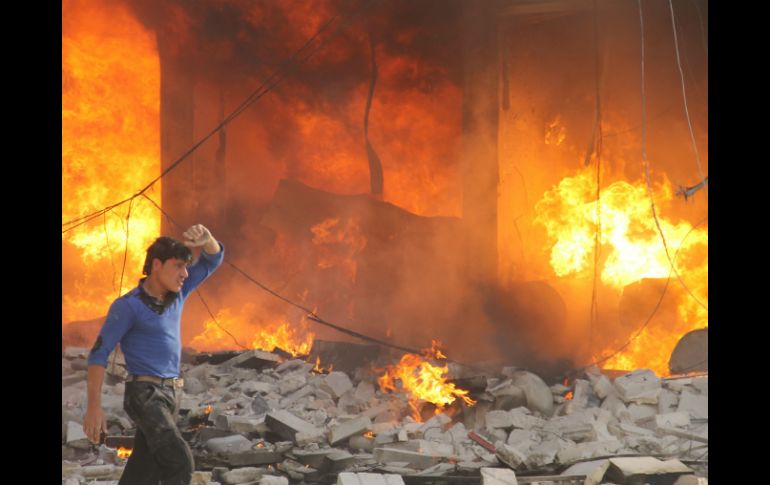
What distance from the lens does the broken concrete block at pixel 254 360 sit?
454 inches

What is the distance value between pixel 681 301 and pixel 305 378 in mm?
6083

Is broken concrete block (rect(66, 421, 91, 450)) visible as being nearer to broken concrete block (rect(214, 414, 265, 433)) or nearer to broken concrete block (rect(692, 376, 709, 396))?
broken concrete block (rect(214, 414, 265, 433))

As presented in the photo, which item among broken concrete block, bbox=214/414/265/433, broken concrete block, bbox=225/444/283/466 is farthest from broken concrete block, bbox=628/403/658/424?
broken concrete block, bbox=214/414/265/433

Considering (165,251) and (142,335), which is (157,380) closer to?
(142,335)

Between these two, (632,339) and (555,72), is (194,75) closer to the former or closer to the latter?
(555,72)

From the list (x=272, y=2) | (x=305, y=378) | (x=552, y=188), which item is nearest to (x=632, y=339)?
(x=552, y=188)

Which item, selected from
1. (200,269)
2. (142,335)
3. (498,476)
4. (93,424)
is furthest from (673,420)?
(93,424)

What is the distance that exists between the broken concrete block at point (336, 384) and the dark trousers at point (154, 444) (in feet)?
16.1

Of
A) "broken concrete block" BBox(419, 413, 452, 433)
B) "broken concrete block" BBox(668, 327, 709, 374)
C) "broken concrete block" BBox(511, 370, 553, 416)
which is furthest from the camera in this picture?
"broken concrete block" BBox(668, 327, 709, 374)

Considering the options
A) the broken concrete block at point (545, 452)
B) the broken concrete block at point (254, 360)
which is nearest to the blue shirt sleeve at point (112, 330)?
the broken concrete block at point (545, 452)

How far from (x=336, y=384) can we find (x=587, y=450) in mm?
3816

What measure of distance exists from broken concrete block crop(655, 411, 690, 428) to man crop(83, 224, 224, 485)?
17.9 ft

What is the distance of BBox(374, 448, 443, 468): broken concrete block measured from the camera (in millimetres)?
7859

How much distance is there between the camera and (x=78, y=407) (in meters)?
9.57
